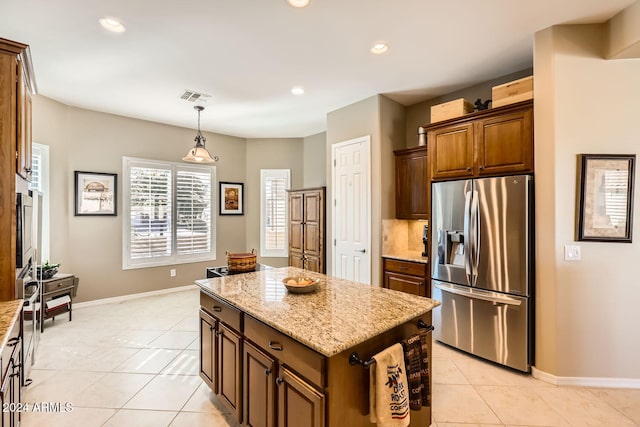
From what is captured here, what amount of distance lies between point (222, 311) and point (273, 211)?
4215mm

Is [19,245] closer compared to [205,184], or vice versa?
[19,245]

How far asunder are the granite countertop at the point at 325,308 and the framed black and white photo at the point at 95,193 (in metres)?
3.38

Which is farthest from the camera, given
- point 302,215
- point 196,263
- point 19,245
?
point 196,263

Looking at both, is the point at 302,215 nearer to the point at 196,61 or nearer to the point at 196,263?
the point at 196,263

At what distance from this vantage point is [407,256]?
3.75m

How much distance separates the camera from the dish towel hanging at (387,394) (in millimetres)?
1354

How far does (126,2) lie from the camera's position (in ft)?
6.97

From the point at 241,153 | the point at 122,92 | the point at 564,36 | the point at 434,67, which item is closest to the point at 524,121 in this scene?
the point at 564,36

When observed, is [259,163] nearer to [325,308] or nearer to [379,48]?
[379,48]

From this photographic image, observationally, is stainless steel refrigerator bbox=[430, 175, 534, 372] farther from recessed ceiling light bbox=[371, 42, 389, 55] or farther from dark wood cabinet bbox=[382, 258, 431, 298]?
recessed ceiling light bbox=[371, 42, 389, 55]

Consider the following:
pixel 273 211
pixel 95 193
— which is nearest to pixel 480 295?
pixel 273 211

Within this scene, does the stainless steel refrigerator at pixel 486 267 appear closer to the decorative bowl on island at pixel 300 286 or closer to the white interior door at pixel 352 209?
the white interior door at pixel 352 209

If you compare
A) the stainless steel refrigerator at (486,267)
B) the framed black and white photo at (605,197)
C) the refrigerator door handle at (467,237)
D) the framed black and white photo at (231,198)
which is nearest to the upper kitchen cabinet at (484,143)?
the stainless steel refrigerator at (486,267)

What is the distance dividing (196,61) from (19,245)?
2.14 metres
